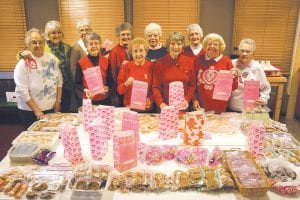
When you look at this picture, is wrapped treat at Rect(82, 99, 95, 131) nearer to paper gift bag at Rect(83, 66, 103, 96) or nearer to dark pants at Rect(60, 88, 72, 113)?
paper gift bag at Rect(83, 66, 103, 96)

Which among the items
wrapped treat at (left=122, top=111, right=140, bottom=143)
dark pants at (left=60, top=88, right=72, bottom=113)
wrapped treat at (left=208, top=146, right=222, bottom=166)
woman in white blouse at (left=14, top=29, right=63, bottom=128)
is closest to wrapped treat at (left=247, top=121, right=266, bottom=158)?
wrapped treat at (left=208, top=146, right=222, bottom=166)

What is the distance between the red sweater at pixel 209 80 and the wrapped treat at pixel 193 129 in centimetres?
86

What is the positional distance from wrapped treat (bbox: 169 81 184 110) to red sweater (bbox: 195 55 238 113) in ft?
1.54

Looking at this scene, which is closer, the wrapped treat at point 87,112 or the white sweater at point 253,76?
the wrapped treat at point 87,112

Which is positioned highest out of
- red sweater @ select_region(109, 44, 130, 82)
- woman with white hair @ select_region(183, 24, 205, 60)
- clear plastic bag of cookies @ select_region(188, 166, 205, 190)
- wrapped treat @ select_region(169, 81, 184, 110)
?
woman with white hair @ select_region(183, 24, 205, 60)

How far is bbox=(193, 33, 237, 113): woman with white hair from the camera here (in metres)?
3.11

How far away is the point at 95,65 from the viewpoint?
3363mm

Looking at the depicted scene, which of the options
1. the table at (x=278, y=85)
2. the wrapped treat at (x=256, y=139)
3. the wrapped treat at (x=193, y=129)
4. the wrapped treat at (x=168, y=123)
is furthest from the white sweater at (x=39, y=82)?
the table at (x=278, y=85)

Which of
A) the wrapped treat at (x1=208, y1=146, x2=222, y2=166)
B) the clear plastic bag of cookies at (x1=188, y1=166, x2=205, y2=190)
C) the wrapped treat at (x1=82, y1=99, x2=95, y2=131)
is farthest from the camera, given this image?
the wrapped treat at (x1=82, y1=99, x2=95, y2=131)

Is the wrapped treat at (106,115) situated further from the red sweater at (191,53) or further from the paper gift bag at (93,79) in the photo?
the red sweater at (191,53)

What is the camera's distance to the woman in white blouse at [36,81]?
9.86 ft

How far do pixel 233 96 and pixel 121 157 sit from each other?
1789 mm

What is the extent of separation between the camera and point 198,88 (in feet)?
10.7

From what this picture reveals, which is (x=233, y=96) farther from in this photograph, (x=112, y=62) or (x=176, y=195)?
(x=176, y=195)
